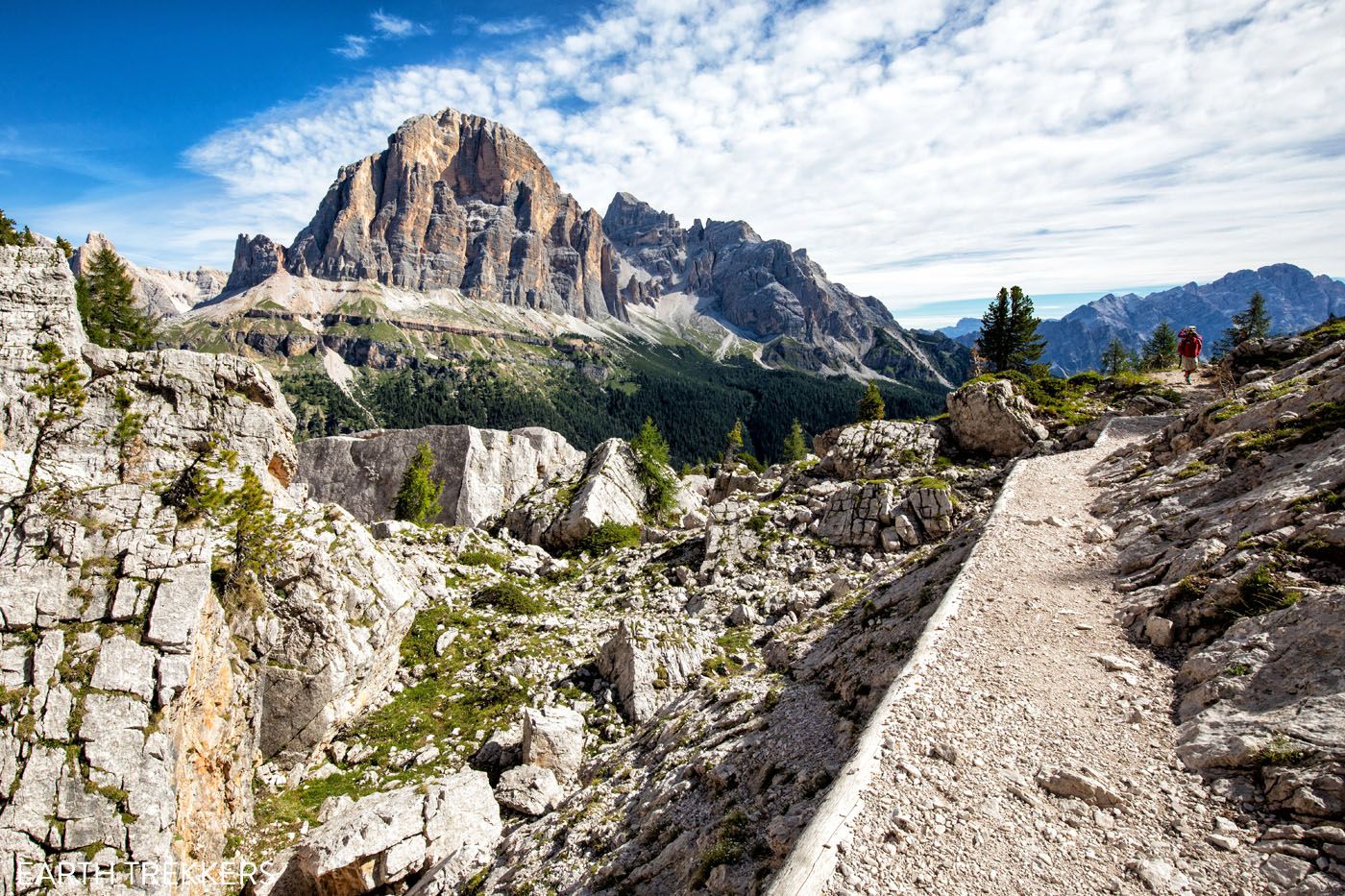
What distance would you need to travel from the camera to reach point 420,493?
46.4 m

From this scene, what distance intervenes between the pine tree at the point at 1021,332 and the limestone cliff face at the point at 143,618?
5283cm

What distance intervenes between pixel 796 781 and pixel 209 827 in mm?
13292

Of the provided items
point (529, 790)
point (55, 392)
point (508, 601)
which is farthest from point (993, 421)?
point (55, 392)

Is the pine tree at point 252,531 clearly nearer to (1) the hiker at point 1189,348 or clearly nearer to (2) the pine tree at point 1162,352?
(1) the hiker at point 1189,348

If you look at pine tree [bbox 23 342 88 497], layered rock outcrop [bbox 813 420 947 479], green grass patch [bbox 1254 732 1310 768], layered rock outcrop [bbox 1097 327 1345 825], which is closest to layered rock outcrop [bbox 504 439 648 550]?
layered rock outcrop [bbox 813 420 947 479]

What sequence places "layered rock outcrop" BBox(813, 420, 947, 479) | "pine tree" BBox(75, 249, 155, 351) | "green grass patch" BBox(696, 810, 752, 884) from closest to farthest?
"green grass patch" BBox(696, 810, 752, 884) < "layered rock outcrop" BBox(813, 420, 947, 479) < "pine tree" BBox(75, 249, 155, 351)

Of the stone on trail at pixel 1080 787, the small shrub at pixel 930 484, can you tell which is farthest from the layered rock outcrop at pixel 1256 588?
Result: the small shrub at pixel 930 484

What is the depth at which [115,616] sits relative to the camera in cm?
1261

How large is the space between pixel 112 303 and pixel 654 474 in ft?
168

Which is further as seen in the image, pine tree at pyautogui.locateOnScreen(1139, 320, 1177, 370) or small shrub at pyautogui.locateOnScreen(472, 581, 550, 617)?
pine tree at pyautogui.locateOnScreen(1139, 320, 1177, 370)

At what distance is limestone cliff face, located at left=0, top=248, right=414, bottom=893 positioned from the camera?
436 inches

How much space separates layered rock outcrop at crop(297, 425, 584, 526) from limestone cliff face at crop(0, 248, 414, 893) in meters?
28.0

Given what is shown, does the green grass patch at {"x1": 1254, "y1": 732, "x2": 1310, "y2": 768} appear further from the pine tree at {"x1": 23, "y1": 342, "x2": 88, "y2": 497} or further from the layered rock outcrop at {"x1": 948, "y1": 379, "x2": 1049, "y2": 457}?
the pine tree at {"x1": 23, "y1": 342, "x2": 88, "y2": 497}

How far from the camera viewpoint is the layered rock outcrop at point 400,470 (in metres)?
50.5
